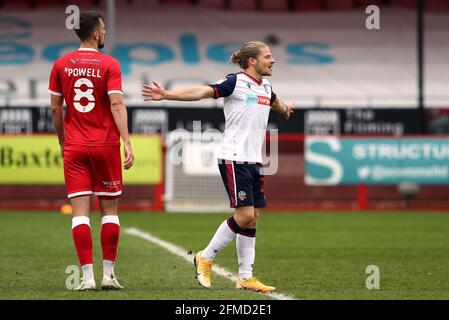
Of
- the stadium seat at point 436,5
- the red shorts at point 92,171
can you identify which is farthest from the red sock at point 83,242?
the stadium seat at point 436,5

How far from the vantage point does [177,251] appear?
12.1 metres

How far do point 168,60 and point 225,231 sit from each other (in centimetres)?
2110

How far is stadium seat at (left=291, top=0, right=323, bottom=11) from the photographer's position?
104 ft

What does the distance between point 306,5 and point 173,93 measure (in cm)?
2452

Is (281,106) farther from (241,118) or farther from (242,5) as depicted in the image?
(242,5)

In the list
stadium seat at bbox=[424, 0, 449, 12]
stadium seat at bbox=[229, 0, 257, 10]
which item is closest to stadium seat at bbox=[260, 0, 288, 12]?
stadium seat at bbox=[229, 0, 257, 10]

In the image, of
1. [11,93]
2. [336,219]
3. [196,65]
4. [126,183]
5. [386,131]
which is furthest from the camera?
[196,65]

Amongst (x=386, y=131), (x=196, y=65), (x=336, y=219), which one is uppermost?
(x=196, y=65)

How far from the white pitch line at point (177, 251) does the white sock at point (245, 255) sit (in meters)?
0.39

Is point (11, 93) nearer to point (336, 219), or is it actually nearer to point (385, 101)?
point (385, 101)

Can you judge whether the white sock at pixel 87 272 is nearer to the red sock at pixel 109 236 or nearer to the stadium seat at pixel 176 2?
Result: the red sock at pixel 109 236

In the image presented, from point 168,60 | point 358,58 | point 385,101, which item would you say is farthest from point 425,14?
point 168,60

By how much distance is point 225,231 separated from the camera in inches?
335
